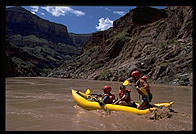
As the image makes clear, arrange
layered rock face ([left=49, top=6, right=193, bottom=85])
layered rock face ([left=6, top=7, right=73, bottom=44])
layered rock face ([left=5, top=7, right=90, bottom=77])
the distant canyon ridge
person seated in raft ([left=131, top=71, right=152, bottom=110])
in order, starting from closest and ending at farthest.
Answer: person seated in raft ([left=131, top=71, right=152, bottom=110]) → layered rock face ([left=49, top=6, right=193, bottom=85]) → the distant canyon ridge → layered rock face ([left=5, top=7, right=90, bottom=77]) → layered rock face ([left=6, top=7, right=73, bottom=44])

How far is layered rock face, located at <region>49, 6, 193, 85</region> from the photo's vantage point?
28697mm

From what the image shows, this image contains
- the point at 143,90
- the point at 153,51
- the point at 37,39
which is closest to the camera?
the point at 143,90

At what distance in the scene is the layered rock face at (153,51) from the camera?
94.1 feet

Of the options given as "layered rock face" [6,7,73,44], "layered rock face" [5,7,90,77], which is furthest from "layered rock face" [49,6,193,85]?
"layered rock face" [6,7,73,44]

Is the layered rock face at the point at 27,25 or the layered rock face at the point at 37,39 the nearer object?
the layered rock face at the point at 37,39

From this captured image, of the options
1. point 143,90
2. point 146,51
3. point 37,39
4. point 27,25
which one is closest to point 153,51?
point 146,51

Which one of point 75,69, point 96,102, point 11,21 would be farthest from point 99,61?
point 11,21

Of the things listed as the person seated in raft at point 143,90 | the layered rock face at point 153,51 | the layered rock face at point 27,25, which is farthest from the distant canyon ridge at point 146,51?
the layered rock face at point 27,25

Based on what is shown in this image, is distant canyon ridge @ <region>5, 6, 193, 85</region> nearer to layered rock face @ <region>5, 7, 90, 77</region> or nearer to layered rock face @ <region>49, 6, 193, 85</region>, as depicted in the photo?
layered rock face @ <region>49, 6, 193, 85</region>

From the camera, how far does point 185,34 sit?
3384 cm

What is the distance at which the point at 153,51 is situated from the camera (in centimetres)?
3741

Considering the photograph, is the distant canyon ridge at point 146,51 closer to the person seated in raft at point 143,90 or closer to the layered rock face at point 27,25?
the person seated in raft at point 143,90

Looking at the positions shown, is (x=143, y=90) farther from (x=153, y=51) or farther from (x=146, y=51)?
(x=146, y=51)

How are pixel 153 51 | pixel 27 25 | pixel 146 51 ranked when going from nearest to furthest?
1. pixel 153 51
2. pixel 146 51
3. pixel 27 25
